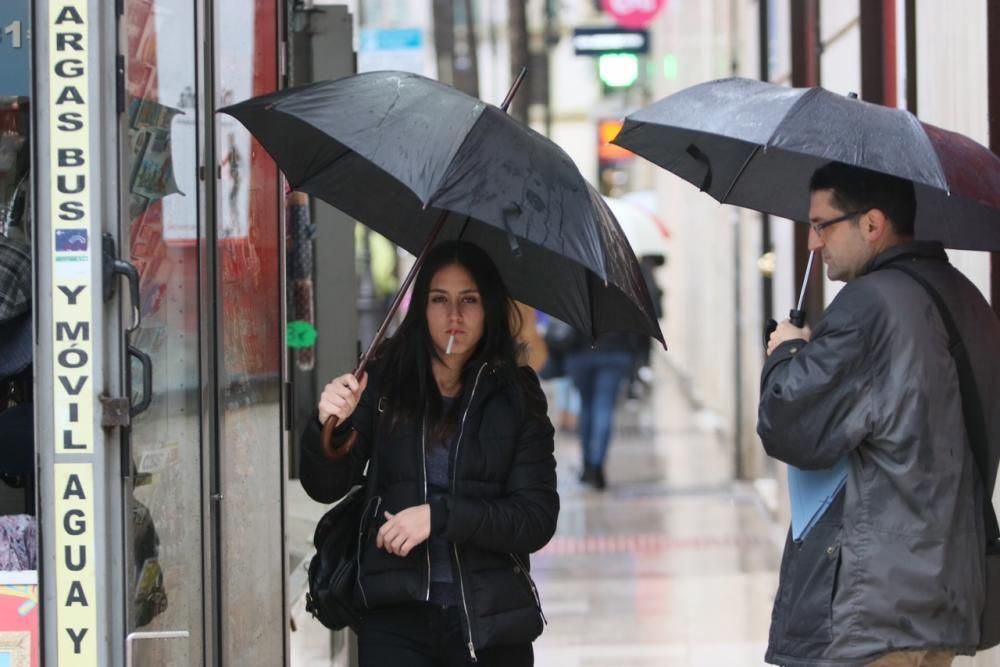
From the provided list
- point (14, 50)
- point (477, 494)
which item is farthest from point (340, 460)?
point (14, 50)

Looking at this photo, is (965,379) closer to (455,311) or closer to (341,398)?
(455,311)

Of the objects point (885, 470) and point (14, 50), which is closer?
point (885, 470)

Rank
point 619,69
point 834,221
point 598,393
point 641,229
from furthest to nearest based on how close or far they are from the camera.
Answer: point 619,69 < point 641,229 < point 598,393 < point 834,221

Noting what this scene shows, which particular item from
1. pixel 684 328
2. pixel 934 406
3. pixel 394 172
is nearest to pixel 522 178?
pixel 394 172

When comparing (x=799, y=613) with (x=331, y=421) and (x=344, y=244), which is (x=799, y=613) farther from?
(x=344, y=244)

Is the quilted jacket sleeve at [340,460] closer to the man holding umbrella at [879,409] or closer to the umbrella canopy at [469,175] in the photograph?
the umbrella canopy at [469,175]

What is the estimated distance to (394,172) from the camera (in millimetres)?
3662

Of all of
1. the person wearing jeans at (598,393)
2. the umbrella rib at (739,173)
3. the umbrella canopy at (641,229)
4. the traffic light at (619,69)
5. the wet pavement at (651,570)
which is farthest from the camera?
the traffic light at (619,69)

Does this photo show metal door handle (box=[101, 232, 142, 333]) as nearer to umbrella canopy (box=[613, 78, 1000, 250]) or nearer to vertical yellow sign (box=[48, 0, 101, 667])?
vertical yellow sign (box=[48, 0, 101, 667])

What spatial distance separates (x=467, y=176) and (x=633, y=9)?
20049 mm

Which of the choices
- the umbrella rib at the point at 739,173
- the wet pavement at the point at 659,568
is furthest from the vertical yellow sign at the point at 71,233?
the wet pavement at the point at 659,568

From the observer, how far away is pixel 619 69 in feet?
63.1

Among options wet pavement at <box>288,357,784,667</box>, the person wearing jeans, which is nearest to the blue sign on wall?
wet pavement at <box>288,357,784,667</box>

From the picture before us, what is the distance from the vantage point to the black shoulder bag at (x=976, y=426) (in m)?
3.74
